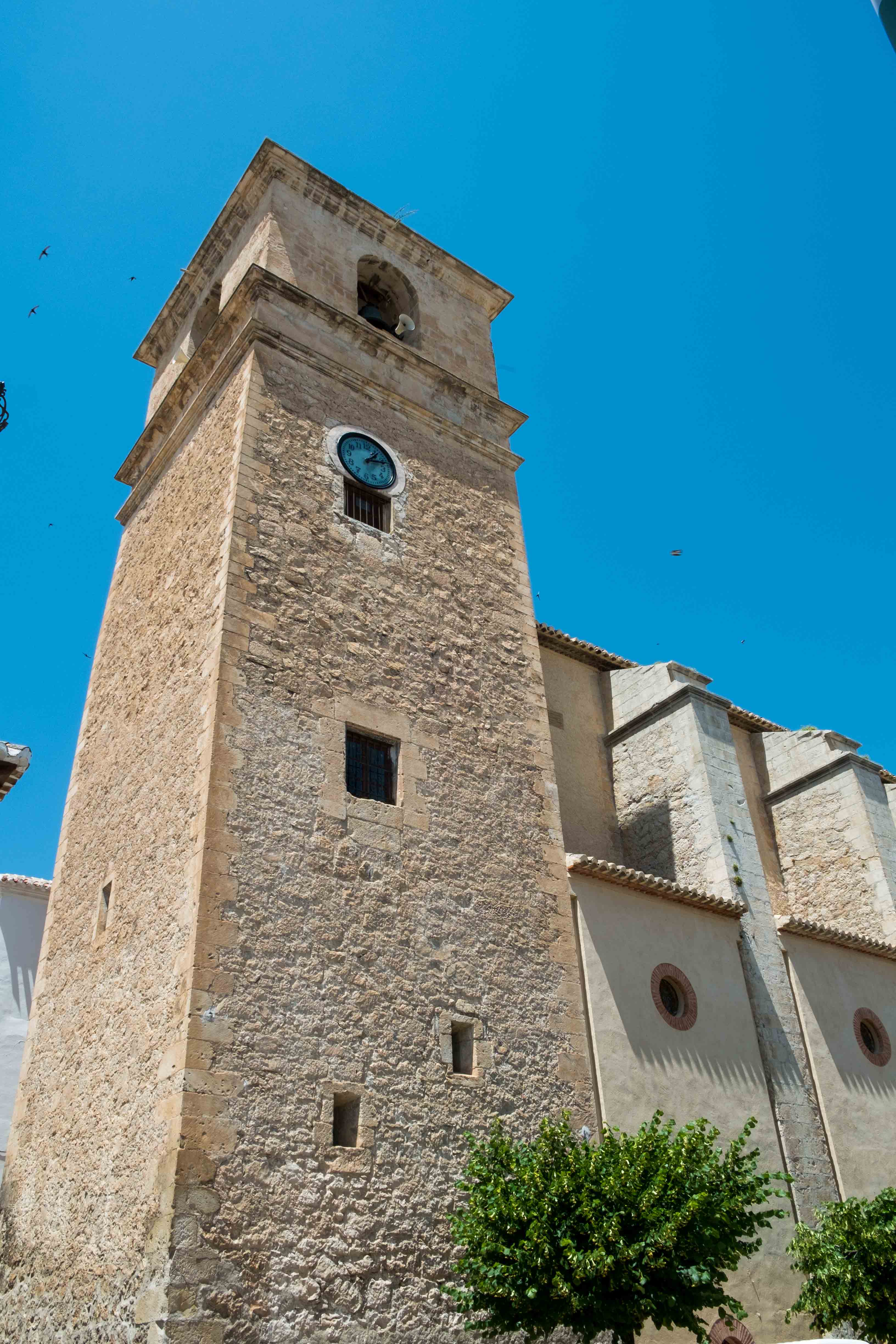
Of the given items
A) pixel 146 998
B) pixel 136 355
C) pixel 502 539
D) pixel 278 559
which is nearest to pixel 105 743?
pixel 278 559

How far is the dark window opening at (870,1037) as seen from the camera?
12172mm

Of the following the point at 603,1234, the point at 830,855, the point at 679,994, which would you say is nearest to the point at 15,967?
the point at 679,994

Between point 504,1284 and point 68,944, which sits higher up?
point 68,944

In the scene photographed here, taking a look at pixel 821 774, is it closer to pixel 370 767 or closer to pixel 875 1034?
pixel 875 1034

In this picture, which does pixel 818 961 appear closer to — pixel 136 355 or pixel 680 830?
pixel 680 830

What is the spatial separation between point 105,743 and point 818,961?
806 centimetres

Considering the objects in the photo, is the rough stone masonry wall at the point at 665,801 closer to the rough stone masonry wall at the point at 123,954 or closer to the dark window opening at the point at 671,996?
the dark window opening at the point at 671,996

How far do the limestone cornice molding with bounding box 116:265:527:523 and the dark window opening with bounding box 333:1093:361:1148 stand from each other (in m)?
7.01

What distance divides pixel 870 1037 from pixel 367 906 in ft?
23.1

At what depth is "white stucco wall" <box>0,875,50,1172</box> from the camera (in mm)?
13695

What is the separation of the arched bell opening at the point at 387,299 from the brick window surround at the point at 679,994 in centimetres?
768

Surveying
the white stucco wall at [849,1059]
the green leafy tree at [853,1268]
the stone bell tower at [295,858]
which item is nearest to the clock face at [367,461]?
the stone bell tower at [295,858]

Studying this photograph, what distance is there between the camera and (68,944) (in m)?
9.93

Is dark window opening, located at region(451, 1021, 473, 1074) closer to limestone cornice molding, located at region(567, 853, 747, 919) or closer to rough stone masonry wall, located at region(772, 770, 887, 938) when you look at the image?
limestone cornice molding, located at region(567, 853, 747, 919)
